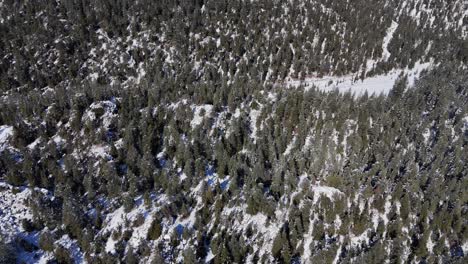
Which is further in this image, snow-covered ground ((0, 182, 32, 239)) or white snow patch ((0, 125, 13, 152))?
white snow patch ((0, 125, 13, 152))

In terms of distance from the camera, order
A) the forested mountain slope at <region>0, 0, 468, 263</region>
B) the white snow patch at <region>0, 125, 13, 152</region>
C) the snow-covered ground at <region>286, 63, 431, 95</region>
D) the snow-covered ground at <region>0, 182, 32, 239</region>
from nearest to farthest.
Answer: the forested mountain slope at <region>0, 0, 468, 263</region> → the snow-covered ground at <region>0, 182, 32, 239</region> → the white snow patch at <region>0, 125, 13, 152</region> → the snow-covered ground at <region>286, 63, 431, 95</region>

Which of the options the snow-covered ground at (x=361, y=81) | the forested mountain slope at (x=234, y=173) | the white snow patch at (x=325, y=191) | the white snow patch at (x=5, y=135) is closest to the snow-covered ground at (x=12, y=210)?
the forested mountain slope at (x=234, y=173)

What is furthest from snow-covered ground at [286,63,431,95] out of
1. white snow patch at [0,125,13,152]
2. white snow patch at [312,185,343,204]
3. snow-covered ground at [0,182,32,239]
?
snow-covered ground at [0,182,32,239]

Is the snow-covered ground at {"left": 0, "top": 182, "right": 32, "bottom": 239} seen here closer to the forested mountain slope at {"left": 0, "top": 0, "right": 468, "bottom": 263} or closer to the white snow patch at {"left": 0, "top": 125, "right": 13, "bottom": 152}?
the forested mountain slope at {"left": 0, "top": 0, "right": 468, "bottom": 263}

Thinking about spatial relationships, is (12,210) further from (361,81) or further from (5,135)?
(361,81)

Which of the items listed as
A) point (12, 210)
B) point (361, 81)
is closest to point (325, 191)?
point (12, 210)

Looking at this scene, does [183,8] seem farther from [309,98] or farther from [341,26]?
[309,98]

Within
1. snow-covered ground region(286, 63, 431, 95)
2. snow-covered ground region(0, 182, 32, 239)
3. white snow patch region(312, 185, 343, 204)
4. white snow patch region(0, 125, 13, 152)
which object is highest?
snow-covered ground region(286, 63, 431, 95)

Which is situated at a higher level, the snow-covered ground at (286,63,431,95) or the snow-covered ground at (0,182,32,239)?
the snow-covered ground at (286,63,431,95)
